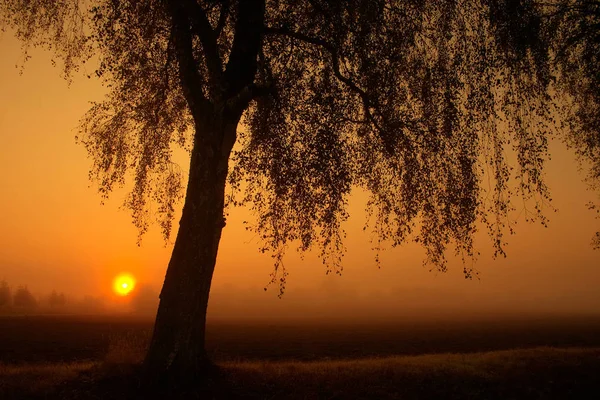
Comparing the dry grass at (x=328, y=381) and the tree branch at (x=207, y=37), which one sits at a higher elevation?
the tree branch at (x=207, y=37)

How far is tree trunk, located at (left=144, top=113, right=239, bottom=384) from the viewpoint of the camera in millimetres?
9539

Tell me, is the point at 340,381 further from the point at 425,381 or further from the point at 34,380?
the point at 34,380

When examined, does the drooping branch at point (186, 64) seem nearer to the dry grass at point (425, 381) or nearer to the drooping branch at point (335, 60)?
the drooping branch at point (335, 60)

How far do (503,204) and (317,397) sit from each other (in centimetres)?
678

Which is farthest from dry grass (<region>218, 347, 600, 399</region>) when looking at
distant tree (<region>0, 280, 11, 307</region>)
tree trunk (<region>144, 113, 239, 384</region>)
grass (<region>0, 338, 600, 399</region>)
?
distant tree (<region>0, 280, 11, 307</region>)

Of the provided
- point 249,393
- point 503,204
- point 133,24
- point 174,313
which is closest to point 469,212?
point 503,204

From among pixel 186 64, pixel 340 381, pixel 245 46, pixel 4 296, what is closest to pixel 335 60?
pixel 245 46

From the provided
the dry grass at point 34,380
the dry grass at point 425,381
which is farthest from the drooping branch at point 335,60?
the dry grass at point 34,380

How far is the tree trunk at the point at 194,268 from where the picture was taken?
31.3ft

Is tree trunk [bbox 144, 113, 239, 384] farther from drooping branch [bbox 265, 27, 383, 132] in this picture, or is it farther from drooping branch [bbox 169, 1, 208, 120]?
drooping branch [bbox 265, 27, 383, 132]

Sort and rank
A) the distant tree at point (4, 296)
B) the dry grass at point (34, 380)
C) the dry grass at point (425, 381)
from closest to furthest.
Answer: the dry grass at point (34, 380)
the dry grass at point (425, 381)
the distant tree at point (4, 296)

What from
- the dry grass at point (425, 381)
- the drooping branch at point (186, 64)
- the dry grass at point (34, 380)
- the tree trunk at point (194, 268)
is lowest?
the dry grass at point (425, 381)

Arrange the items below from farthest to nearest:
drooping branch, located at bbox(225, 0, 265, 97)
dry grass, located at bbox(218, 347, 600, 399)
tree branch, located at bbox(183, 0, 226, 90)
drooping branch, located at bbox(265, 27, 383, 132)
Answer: drooping branch, located at bbox(265, 27, 383, 132) < drooping branch, located at bbox(225, 0, 265, 97) < tree branch, located at bbox(183, 0, 226, 90) < dry grass, located at bbox(218, 347, 600, 399)

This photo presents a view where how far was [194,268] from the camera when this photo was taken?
9906 millimetres
